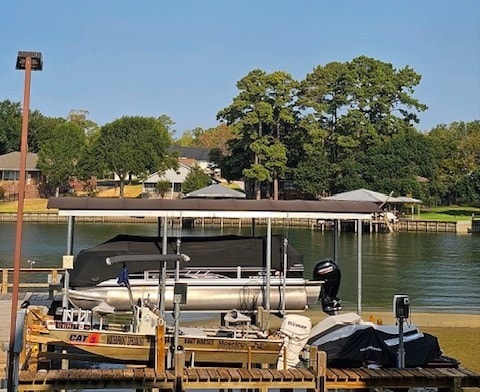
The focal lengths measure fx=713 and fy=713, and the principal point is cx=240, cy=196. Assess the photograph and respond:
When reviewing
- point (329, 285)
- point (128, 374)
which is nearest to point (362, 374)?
point (128, 374)

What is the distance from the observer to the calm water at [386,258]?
27.4 meters

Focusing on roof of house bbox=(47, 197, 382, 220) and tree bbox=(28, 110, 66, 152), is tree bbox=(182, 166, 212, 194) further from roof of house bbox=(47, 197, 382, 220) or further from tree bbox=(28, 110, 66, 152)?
roof of house bbox=(47, 197, 382, 220)

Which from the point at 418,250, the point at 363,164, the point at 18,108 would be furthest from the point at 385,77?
the point at 18,108

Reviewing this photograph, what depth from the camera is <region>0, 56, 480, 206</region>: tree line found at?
72250 mm

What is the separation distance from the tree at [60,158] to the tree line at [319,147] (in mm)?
121

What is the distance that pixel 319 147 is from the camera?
7494 centimetres

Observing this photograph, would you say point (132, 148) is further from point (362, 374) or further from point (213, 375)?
point (362, 374)

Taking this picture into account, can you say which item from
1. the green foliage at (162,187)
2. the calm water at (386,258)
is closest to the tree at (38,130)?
the green foliage at (162,187)

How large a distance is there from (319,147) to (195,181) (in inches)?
570

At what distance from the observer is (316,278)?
50.5ft

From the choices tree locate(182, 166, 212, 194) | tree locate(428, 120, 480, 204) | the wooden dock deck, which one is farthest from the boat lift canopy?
tree locate(428, 120, 480, 204)

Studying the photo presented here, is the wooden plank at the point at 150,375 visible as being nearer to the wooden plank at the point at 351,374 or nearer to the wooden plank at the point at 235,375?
the wooden plank at the point at 235,375

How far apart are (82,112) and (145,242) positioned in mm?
118941

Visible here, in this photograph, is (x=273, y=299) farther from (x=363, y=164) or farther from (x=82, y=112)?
(x=82, y=112)
